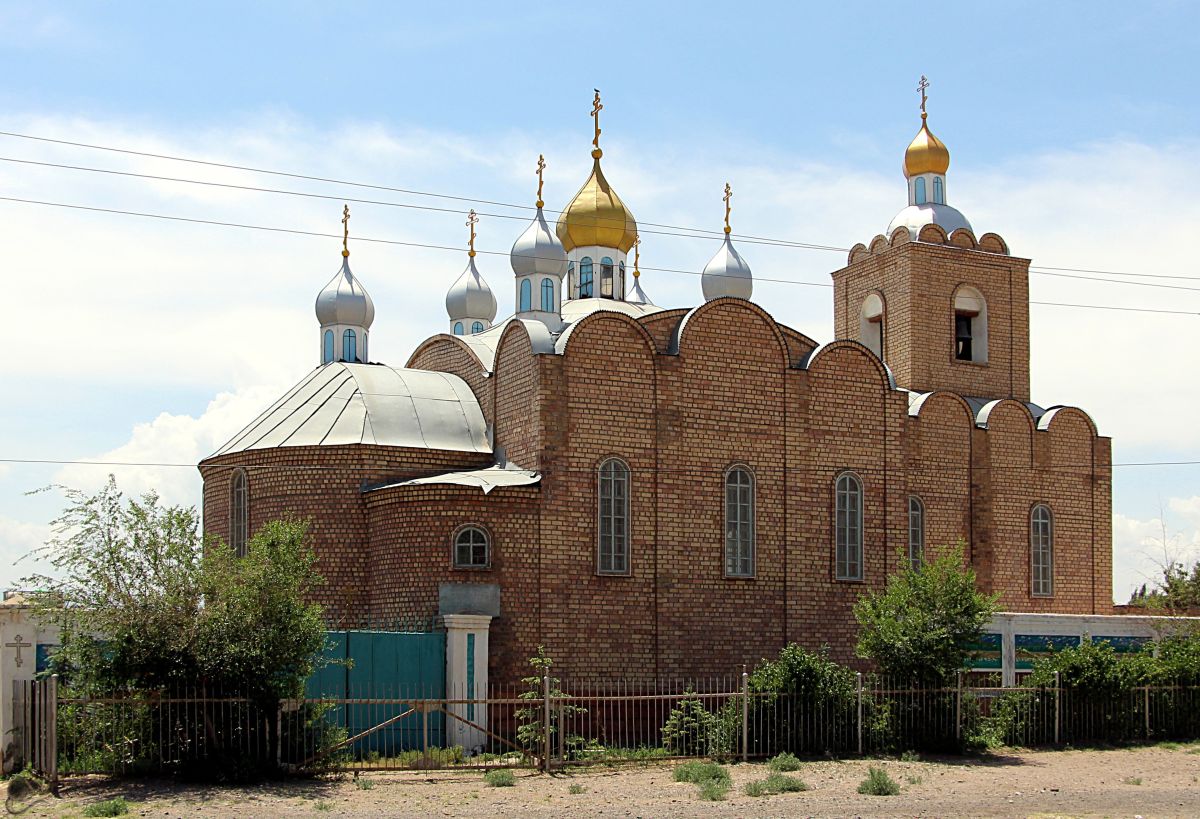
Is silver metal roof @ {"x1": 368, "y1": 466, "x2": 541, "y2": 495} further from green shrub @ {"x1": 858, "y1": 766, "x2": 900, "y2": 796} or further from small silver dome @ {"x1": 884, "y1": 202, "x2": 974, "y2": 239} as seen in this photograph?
small silver dome @ {"x1": 884, "y1": 202, "x2": 974, "y2": 239}

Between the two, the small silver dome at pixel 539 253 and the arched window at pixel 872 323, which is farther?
the arched window at pixel 872 323

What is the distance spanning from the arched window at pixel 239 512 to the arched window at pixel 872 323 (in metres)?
14.0

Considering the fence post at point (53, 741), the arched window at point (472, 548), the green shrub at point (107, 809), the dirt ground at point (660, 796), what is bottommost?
the dirt ground at point (660, 796)

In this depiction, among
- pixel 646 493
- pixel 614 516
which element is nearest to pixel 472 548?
pixel 614 516

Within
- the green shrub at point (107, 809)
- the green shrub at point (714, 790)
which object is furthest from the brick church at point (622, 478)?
the green shrub at point (107, 809)

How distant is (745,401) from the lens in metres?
26.0

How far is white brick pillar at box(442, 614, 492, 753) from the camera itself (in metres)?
22.3

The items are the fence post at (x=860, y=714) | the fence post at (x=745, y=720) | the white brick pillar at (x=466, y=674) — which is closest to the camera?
the fence post at (x=745, y=720)

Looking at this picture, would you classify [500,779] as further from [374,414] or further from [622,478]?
[374,414]

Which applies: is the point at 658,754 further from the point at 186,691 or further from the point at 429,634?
the point at 186,691

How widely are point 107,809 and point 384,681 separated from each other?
634cm

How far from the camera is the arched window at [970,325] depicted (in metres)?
32.3

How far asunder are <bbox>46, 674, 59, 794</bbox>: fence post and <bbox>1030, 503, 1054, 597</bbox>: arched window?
64.2ft

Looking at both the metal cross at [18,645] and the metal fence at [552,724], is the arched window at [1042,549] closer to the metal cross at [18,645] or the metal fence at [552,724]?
the metal fence at [552,724]
